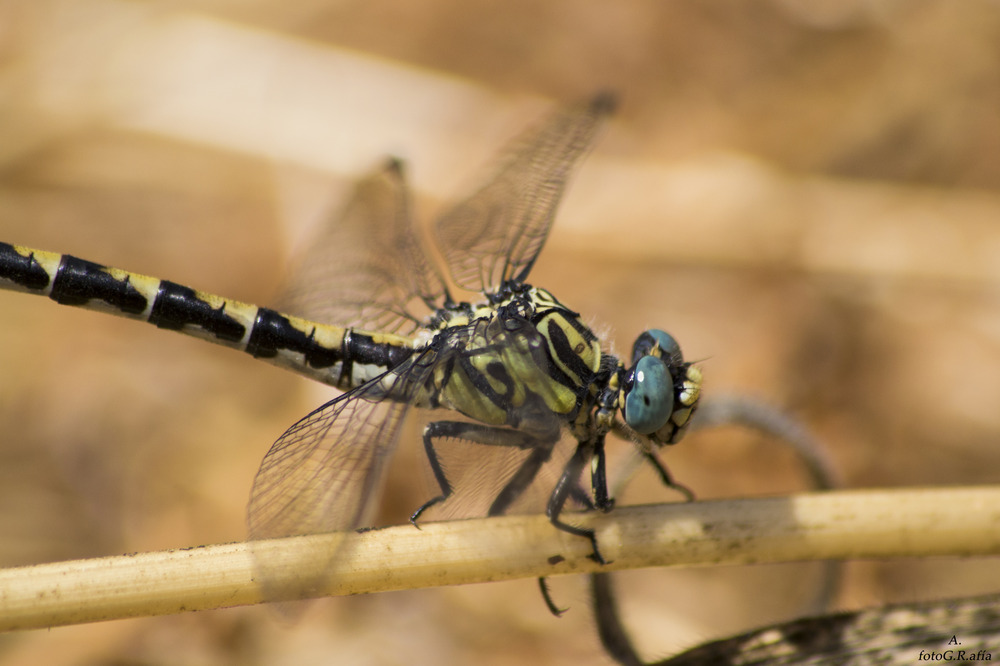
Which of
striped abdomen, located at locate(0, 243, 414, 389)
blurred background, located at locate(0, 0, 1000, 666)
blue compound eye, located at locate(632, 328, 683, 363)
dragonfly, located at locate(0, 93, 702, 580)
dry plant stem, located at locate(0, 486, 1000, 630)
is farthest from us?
blurred background, located at locate(0, 0, 1000, 666)

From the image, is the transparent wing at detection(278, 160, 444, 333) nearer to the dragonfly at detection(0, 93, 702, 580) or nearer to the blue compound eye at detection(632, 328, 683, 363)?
the dragonfly at detection(0, 93, 702, 580)

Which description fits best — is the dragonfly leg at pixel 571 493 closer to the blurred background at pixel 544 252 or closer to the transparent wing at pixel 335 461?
the transparent wing at pixel 335 461

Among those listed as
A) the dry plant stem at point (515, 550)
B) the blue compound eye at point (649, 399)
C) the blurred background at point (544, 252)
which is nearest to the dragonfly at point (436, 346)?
the blue compound eye at point (649, 399)

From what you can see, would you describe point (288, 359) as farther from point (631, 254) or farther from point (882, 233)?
point (882, 233)

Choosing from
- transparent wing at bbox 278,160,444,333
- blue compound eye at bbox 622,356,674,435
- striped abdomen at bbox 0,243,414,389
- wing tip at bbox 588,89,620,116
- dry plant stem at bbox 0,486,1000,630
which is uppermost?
wing tip at bbox 588,89,620,116

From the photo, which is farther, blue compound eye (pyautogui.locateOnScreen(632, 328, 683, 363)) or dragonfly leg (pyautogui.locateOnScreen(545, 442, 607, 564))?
blue compound eye (pyautogui.locateOnScreen(632, 328, 683, 363))

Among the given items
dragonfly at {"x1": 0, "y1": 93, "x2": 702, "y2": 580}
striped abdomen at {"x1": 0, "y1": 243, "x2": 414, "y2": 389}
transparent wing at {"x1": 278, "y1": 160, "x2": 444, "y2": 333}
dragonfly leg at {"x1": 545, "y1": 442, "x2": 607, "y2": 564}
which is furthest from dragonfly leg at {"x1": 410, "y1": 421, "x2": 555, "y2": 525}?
transparent wing at {"x1": 278, "y1": 160, "x2": 444, "y2": 333}

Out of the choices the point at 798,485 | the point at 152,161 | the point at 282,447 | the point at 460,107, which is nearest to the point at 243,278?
the point at 152,161

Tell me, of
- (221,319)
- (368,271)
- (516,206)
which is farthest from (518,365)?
(221,319)
